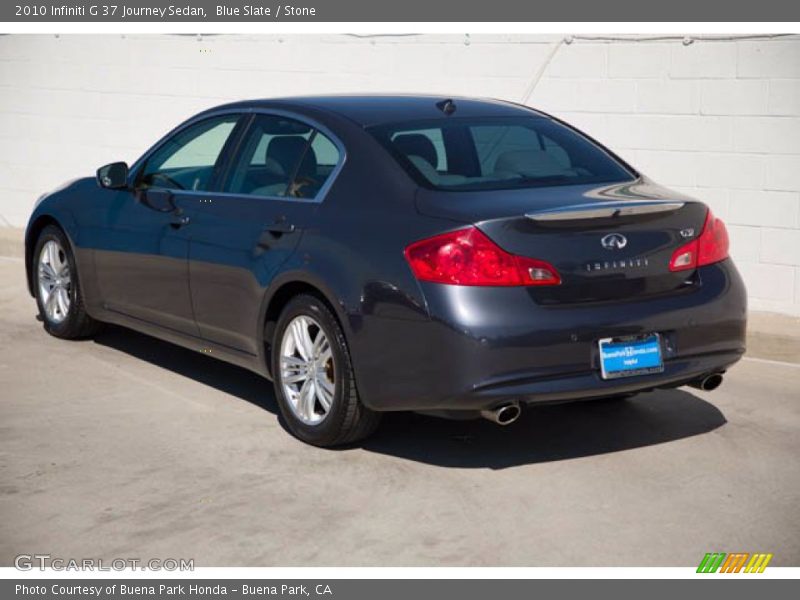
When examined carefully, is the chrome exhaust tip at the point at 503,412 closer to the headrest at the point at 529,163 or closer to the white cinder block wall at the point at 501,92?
the headrest at the point at 529,163

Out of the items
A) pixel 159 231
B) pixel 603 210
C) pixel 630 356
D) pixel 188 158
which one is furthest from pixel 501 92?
pixel 630 356

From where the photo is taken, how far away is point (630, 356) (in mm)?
5969

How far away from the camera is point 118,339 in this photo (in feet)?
29.9

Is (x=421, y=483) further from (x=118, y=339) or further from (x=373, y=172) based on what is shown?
(x=118, y=339)

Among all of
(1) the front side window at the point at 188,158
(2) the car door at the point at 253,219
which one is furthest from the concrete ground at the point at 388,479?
(1) the front side window at the point at 188,158

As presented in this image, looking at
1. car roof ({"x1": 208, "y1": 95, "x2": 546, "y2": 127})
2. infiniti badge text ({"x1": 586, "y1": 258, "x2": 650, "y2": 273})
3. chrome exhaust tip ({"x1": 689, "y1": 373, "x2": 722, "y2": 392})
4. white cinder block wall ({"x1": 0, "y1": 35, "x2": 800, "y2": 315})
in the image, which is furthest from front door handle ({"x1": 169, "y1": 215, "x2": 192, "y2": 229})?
white cinder block wall ({"x1": 0, "y1": 35, "x2": 800, "y2": 315})

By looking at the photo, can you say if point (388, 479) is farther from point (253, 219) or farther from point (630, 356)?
point (253, 219)

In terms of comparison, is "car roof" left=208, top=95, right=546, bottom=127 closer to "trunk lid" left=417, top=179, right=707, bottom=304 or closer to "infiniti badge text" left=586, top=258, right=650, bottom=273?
"trunk lid" left=417, top=179, right=707, bottom=304

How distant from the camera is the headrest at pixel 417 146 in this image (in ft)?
21.1

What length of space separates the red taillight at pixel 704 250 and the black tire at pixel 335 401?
4.94 ft

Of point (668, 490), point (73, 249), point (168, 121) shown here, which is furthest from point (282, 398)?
point (168, 121)

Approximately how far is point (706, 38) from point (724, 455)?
4248 mm

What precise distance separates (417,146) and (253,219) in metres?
0.94

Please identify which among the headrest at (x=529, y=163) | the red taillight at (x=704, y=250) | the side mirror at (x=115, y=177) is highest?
the headrest at (x=529, y=163)
